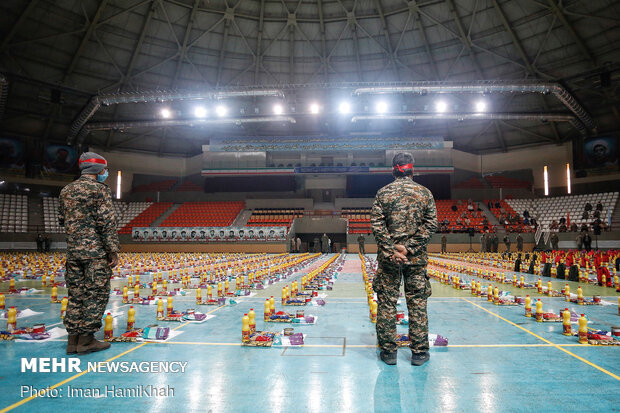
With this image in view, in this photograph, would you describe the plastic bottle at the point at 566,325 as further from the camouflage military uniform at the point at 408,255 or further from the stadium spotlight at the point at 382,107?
the stadium spotlight at the point at 382,107

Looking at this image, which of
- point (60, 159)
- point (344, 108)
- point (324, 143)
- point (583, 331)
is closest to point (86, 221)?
point (583, 331)

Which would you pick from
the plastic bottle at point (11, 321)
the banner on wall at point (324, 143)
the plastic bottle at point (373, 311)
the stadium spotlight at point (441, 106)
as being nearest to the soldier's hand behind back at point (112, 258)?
the plastic bottle at point (11, 321)

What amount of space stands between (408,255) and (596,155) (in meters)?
39.0

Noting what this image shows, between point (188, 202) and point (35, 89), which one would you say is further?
point (188, 202)

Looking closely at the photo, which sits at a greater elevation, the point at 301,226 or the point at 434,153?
the point at 434,153

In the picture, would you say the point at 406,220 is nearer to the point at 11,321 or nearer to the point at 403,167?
the point at 403,167

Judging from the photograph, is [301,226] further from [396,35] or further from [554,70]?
[554,70]

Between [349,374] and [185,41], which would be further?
[185,41]

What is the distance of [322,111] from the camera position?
29469 millimetres

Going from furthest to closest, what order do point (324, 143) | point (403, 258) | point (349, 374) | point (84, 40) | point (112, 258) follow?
1. point (324, 143)
2. point (84, 40)
3. point (112, 258)
4. point (403, 258)
5. point (349, 374)

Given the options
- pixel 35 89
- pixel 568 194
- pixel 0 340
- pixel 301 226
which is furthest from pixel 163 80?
pixel 568 194

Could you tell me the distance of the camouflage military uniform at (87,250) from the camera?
15.0 ft

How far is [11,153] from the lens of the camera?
104 ft

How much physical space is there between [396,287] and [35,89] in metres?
35.6
